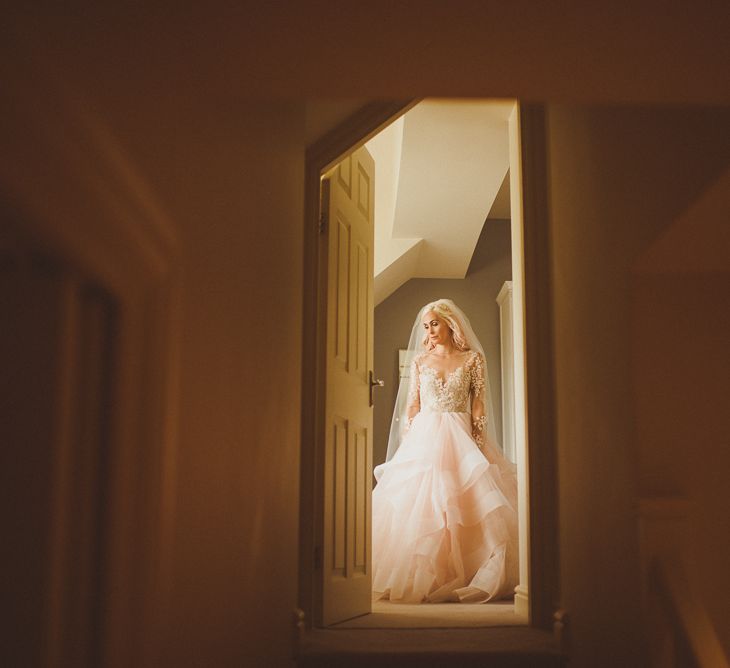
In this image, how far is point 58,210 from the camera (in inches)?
26.1

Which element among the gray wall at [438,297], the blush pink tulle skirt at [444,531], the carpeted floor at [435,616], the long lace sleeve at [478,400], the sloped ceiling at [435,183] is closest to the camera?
the carpeted floor at [435,616]

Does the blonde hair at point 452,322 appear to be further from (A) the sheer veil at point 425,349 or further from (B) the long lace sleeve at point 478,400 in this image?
(B) the long lace sleeve at point 478,400

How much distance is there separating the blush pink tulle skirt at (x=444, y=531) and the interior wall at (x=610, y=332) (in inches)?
61.8

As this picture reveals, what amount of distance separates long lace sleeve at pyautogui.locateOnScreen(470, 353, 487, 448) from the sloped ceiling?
125cm

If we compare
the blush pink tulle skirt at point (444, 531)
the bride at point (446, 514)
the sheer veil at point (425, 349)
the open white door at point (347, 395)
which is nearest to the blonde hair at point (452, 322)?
the sheer veil at point (425, 349)

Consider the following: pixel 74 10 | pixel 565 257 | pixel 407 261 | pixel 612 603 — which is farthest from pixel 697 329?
pixel 407 261

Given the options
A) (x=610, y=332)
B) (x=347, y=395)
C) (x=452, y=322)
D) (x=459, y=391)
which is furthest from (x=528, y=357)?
(x=452, y=322)

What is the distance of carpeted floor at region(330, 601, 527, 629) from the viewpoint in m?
3.41

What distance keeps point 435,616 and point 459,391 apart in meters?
2.09

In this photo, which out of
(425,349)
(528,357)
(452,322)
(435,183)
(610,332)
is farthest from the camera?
(425,349)

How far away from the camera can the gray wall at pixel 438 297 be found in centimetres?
777

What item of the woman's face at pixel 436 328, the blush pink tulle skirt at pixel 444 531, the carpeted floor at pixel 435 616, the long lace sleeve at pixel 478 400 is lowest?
the carpeted floor at pixel 435 616

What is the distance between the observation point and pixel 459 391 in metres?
5.57

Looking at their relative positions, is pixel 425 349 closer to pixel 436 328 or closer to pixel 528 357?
pixel 436 328
